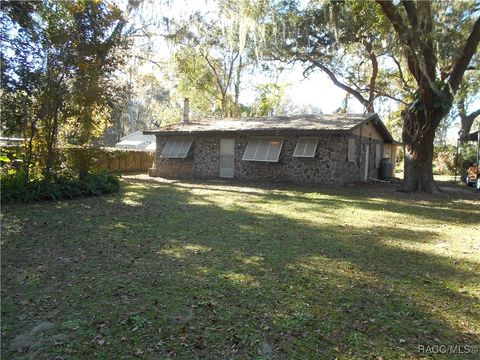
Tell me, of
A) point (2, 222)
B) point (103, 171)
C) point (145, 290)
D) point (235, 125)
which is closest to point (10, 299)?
point (145, 290)

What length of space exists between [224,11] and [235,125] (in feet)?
17.3

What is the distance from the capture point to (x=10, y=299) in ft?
13.3

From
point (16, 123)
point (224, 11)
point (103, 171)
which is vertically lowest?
point (103, 171)

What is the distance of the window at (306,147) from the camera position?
16.1 meters

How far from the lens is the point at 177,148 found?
20.0m

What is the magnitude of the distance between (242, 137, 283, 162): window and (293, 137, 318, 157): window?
2.73ft

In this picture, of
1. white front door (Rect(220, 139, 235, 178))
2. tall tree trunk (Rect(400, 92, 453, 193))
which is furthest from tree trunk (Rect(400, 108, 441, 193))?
white front door (Rect(220, 139, 235, 178))

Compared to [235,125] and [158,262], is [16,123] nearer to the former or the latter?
[158,262]

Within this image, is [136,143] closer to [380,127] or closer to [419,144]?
[380,127]

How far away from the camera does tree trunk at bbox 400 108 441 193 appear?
46.2 ft

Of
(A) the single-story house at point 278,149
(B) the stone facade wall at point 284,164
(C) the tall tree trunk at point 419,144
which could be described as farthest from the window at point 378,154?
(C) the tall tree trunk at point 419,144

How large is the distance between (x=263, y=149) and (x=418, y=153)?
6371 mm

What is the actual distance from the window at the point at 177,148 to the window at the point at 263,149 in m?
3.58

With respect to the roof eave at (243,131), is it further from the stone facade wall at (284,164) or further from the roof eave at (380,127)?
the roof eave at (380,127)
